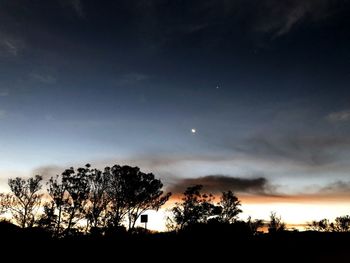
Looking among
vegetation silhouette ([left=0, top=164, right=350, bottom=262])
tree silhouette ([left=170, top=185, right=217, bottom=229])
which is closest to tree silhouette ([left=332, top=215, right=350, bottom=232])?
vegetation silhouette ([left=0, top=164, right=350, bottom=262])

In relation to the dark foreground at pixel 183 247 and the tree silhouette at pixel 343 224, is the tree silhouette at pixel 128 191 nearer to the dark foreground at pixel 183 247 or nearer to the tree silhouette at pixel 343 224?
the dark foreground at pixel 183 247

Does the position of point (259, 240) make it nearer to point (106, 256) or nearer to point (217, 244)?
point (217, 244)

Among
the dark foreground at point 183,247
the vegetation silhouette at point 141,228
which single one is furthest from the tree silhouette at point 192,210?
the dark foreground at point 183,247

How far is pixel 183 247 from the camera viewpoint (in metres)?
20.0

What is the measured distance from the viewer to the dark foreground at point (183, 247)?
725 inches

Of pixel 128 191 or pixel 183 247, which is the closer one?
pixel 183 247

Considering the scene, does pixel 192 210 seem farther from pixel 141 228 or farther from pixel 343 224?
pixel 343 224

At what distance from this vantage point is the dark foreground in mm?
18406

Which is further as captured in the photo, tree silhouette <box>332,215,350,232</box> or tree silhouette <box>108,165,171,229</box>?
tree silhouette <box>332,215,350,232</box>

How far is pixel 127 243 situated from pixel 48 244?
445cm

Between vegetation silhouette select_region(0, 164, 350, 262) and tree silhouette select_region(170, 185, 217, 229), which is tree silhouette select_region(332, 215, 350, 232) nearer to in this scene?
vegetation silhouette select_region(0, 164, 350, 262)

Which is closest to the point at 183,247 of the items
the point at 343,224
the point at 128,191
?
the point at 128,191

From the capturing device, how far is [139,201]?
47.7 meters

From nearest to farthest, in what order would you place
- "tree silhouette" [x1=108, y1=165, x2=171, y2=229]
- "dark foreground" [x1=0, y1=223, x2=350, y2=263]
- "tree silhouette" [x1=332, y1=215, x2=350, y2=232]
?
"dark foreground" [x1=0, y1=223, x2=350, y2=263]
"tree silhouette" [x1=108, y1=165, x2=171, y2=229]
"tree silhouette" [x1=332, y1=215, x2=350, y2=232]
